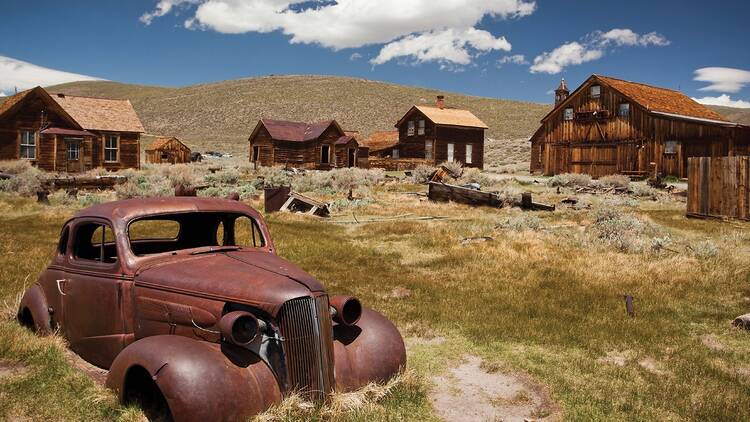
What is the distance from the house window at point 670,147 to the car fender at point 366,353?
31.2 meters

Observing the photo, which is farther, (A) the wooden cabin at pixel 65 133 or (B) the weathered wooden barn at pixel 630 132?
(B) the weathered wooden barn at pixel 630 132

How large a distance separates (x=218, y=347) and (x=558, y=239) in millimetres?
10182

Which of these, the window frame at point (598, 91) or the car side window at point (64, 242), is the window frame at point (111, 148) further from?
the car side window at point (64, 242)

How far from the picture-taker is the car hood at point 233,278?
395 cm

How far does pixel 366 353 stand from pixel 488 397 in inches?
52.0

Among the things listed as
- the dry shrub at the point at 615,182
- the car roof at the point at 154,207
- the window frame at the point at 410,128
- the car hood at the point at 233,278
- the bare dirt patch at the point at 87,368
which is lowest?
the bare dirt patch at the point at 87,368

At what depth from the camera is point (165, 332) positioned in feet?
14.0

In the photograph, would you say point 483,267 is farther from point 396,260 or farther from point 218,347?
point 218,347

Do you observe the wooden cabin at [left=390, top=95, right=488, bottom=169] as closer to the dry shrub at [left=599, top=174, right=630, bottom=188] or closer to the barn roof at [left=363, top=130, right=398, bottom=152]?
the barn roof at [left=363, top=130, right=398, bottom=152]

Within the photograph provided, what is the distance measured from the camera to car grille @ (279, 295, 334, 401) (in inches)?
155

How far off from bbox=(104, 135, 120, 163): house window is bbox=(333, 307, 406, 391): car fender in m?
33.1

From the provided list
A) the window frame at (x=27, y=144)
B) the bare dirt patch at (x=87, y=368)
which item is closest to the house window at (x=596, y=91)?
the window frame at (x=27, y=144)

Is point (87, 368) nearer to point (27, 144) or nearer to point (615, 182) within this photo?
point (615, 182)

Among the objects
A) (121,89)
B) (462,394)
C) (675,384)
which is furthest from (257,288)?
(121,89)
